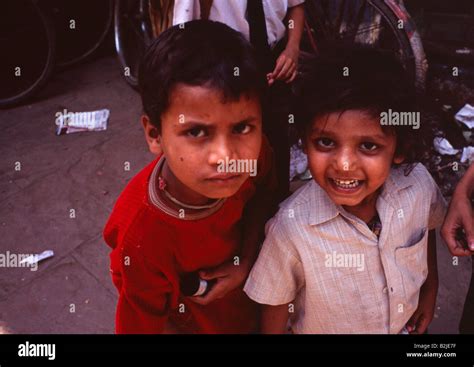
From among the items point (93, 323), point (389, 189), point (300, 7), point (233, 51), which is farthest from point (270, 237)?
point (93, 323)

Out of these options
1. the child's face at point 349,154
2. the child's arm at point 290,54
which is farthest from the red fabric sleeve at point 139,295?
the child's arm at point 290,54

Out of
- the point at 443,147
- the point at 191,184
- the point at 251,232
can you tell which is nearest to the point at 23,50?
the point at 443,147

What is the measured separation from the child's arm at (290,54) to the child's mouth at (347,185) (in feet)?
2.33

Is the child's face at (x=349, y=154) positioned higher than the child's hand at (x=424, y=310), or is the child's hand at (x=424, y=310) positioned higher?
the child's face at (x=349, y=154)

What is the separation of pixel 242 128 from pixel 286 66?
852mm

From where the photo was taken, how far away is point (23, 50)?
443 centimetres

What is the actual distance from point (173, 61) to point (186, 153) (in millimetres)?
230

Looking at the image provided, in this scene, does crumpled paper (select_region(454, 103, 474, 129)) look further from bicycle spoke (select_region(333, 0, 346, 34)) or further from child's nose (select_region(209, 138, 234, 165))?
child's nose (select_region(209, 138, 234, 165))

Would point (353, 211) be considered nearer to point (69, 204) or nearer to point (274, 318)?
point (274, 318)

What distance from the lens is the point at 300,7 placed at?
86.4 inches

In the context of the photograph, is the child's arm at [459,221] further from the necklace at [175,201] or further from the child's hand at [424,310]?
the necklace at [175,201]

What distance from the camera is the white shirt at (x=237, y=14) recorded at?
1.76 meters

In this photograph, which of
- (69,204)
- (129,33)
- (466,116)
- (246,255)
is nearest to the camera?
(246,255)

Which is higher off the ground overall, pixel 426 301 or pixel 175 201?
pixel 175 201
